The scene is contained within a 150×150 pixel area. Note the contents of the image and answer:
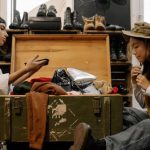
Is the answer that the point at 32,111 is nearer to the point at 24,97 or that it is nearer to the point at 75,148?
the point at 24,97

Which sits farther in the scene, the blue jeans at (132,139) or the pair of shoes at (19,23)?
the pair of shoes at (19,23)

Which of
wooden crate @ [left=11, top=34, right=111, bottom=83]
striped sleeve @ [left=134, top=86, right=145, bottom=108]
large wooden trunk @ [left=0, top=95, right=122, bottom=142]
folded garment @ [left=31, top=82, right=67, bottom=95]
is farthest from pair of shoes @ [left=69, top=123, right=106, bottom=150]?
wooden crate @ [left=11, top=34, right=111, bottom=83]

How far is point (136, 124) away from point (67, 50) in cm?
183

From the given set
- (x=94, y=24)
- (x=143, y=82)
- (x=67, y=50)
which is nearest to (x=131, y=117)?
(x=143, y=82)

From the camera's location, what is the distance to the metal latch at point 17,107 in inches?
79.9

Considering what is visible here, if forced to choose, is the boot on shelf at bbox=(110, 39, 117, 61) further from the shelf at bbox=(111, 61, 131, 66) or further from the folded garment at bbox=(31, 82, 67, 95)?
the folded garment at bbox=(31, 82, 67, 95)

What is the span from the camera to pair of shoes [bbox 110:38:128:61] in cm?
378

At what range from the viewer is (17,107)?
2029 millimetres

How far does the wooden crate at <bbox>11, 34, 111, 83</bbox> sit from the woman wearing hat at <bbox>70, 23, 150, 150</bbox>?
1.22 metres

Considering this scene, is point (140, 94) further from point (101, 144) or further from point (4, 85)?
point (4, 85)

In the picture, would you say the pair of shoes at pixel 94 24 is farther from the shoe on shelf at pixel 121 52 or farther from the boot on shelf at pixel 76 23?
the shoe on shelf at pixel 121 52

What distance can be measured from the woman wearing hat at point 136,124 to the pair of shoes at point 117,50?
1.35 m

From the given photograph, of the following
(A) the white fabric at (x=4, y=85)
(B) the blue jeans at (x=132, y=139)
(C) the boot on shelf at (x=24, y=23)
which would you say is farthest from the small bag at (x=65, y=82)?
(C) the boot on shelf at (x=24, y=23)

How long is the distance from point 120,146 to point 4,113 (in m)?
0.67
